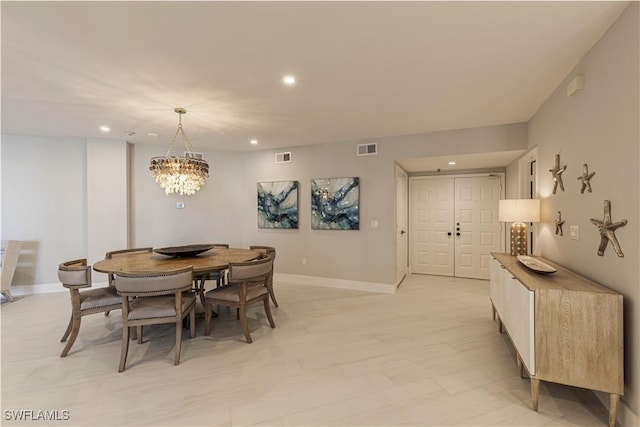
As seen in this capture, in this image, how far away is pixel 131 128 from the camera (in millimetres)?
4262

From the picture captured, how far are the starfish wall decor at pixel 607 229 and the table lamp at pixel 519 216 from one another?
1.17 metres

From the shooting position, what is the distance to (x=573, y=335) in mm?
1845

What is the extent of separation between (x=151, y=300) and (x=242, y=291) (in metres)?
0.87

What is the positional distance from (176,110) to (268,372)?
3.18 m

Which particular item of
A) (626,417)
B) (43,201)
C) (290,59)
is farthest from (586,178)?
(43,201)

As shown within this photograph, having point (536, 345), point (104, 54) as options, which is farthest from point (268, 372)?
point (104, 54)

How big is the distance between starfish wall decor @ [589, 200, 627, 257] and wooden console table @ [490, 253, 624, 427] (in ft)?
0.93

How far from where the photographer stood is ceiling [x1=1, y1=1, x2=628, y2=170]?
1790mm

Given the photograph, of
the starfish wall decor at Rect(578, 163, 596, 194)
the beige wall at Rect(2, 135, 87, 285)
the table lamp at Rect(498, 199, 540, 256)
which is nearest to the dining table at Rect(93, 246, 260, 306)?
→ the beige wall at Rect(2, 135, 87, 285)

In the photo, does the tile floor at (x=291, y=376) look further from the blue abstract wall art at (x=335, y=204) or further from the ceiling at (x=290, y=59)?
the ceiling at (x=290, y=59)

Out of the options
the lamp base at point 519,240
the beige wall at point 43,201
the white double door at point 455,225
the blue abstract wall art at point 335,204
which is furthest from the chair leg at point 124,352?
the white double door at point 455,225

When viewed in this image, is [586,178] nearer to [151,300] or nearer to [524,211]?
[524,211]

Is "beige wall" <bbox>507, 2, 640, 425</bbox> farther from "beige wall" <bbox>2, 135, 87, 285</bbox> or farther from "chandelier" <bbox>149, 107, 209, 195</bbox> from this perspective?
"beige wall" <bbox>2, 135, 87, 285</bbox>

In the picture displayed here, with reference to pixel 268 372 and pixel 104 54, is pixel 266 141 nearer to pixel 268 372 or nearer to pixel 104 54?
pixel 104 54
